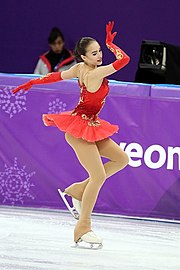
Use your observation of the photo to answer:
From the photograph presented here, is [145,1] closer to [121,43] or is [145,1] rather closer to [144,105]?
[121,43]

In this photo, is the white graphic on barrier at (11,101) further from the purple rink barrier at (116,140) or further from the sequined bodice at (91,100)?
the sequined bodice at (91,100)

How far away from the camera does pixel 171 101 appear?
648cm

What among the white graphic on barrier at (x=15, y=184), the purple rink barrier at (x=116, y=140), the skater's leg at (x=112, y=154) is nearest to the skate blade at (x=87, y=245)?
the skater's leg at (x=112, y=154)

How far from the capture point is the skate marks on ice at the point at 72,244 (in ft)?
15.6

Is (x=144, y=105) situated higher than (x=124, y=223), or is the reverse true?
(x=144, y=105)

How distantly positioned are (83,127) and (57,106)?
1.48 m

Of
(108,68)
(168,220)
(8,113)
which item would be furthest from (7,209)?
(108,68)

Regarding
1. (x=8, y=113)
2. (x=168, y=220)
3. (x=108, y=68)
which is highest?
(x=108, y=68)

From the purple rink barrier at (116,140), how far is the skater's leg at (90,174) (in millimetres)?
1369

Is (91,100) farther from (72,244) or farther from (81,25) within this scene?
(81,25)

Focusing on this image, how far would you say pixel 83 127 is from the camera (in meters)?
5.20

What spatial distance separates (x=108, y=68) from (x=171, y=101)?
156cm

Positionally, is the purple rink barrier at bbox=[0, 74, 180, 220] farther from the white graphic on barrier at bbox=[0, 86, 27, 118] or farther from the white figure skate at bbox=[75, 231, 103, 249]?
the white figure skate at bbox=[75, 231, 103, 249]

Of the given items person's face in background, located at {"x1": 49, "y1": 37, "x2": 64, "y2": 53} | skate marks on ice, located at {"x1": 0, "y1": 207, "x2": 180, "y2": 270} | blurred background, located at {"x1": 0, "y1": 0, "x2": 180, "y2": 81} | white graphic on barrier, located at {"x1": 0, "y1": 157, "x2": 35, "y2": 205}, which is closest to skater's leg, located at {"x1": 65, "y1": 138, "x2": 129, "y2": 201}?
skate marks on ice, located at {"x1": 0, "y1": 207, "x2": 180, "y2": 270}
